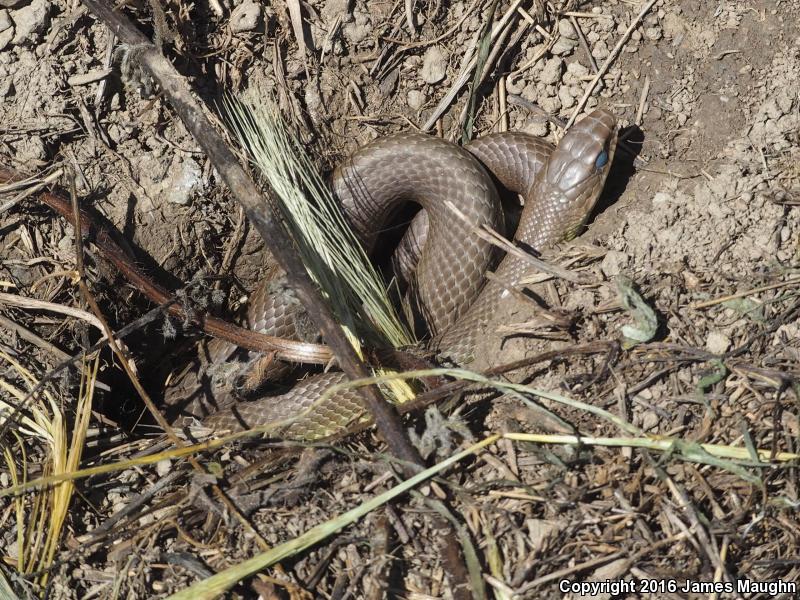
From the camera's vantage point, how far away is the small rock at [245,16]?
445 centimetres

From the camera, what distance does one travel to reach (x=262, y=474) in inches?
133

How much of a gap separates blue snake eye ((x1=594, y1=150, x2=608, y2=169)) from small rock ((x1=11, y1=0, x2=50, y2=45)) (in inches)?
145

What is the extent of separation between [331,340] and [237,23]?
252 cm

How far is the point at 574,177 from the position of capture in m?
4.69

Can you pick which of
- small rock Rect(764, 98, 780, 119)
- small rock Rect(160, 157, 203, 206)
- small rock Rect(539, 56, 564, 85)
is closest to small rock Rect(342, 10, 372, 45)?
small rock Rect(539, 56, 564, 85)

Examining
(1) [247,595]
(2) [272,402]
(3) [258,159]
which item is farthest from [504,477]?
(3) [258,159]

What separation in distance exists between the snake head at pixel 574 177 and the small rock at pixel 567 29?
0.65 metres

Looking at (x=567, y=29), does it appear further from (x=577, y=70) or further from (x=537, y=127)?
(x=537, y=127)

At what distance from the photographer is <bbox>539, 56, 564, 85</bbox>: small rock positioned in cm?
A: 485

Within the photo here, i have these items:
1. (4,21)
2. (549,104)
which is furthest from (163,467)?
(549,104)

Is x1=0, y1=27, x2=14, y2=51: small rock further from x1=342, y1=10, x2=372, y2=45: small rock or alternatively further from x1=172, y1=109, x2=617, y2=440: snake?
x1=342, y1=10, x2=372, y2=45: small rock

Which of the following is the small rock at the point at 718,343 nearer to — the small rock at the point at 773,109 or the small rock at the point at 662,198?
the small rock at the point at 662,198

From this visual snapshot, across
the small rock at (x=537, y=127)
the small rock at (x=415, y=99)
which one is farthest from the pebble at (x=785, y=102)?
the small rock at (x=415, y=99)

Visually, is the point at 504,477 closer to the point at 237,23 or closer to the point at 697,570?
the point at 697,570
